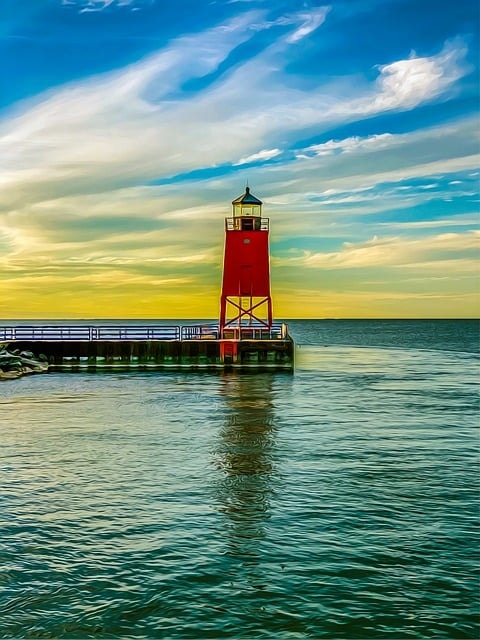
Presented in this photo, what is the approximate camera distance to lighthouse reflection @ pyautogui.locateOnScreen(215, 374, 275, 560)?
10.5m

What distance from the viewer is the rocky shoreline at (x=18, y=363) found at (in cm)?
3778

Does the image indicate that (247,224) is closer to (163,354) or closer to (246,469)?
(163,354)

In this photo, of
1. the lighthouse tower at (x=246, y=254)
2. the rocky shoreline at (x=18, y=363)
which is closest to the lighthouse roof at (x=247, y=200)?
the lighthouse tower at (x=246, y=254)

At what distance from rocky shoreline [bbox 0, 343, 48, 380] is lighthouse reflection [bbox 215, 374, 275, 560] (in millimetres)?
15636

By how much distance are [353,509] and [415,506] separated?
3.73 ft

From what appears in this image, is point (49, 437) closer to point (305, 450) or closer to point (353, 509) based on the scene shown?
point (305, 450)

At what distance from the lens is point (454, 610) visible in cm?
786

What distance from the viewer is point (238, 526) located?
10.7 m

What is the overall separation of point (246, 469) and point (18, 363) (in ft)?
90.3

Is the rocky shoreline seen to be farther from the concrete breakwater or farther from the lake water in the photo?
the lake water

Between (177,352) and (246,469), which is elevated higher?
(177,352)

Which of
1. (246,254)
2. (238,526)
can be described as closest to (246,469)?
(238,526)

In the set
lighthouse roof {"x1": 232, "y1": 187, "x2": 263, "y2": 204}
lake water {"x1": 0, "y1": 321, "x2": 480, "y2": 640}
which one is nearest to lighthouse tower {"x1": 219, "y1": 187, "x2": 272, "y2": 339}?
lighthouse roof {"x1": 232, "y1": 187, "x2": 263, "y2": 204}

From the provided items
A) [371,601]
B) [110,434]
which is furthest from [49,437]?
[371,601]
